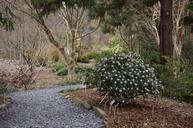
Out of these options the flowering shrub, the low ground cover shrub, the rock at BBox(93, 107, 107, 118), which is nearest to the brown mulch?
the rock at BBox(93, 107, 107, 118)

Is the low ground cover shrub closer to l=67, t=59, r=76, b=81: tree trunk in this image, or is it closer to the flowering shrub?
the flowering shrub

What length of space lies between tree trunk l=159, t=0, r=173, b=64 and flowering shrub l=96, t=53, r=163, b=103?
9.36 ft

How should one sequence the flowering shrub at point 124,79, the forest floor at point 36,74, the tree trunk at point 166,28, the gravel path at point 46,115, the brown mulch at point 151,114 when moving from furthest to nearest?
the forest floor at point 36,74, the tree trunk at point 166,28, the flowering shrub at point 124,79, the gravel path at point 46,115, the brown mulch at point 151,114

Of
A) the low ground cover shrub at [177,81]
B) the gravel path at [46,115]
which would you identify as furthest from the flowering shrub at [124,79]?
the low ground cover shrub at [177,81]

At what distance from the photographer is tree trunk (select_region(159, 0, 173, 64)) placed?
36.8 feet

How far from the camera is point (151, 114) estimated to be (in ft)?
26.7

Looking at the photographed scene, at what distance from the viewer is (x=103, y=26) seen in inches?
776

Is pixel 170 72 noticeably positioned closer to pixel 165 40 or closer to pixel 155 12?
pixel 165 40

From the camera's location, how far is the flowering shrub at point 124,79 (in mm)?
8273

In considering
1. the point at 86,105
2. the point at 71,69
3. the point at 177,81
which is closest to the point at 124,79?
the point at 86,105

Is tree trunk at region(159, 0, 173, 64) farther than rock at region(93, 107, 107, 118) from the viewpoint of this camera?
Yes

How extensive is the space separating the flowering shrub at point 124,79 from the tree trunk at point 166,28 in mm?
2853

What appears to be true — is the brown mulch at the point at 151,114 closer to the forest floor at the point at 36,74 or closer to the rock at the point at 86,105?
the rock at the point at 86,105

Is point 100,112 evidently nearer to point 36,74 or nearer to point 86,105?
point 86,105
